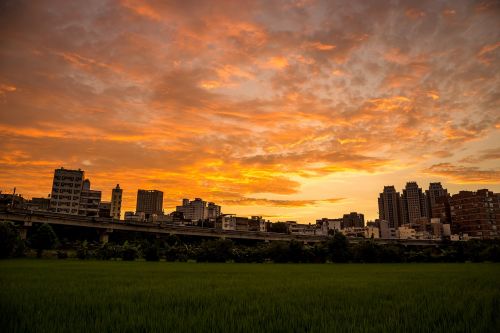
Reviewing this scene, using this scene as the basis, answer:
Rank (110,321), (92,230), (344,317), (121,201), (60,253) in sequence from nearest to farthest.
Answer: (110,321)
(344,317)
(60,253)
(92,230)
(121,201)

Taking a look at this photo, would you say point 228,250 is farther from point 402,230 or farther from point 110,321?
point 402,230

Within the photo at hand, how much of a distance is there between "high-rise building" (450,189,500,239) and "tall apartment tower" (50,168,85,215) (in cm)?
20049

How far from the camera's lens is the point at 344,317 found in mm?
7383

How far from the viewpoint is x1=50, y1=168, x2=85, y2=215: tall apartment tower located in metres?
160

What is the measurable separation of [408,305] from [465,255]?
229 ft

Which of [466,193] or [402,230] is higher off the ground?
[466,193]

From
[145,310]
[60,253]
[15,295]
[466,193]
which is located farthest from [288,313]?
[466,193]

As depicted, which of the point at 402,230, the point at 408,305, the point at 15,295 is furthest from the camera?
the point at 402,230

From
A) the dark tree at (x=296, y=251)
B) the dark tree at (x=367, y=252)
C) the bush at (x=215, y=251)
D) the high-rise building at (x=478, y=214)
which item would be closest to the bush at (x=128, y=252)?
the bush at (x=215, y=251)

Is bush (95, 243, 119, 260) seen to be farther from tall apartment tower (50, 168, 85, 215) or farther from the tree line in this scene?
tall apartment tower (50, 168, 85, 215)

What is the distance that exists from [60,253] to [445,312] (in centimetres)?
5555

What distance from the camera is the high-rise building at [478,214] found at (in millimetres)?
177625

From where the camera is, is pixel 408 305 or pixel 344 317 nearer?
pixel 344 317

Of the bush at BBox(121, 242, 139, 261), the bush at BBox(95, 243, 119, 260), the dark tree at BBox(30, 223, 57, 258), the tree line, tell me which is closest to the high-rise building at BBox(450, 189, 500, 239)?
the tree line
